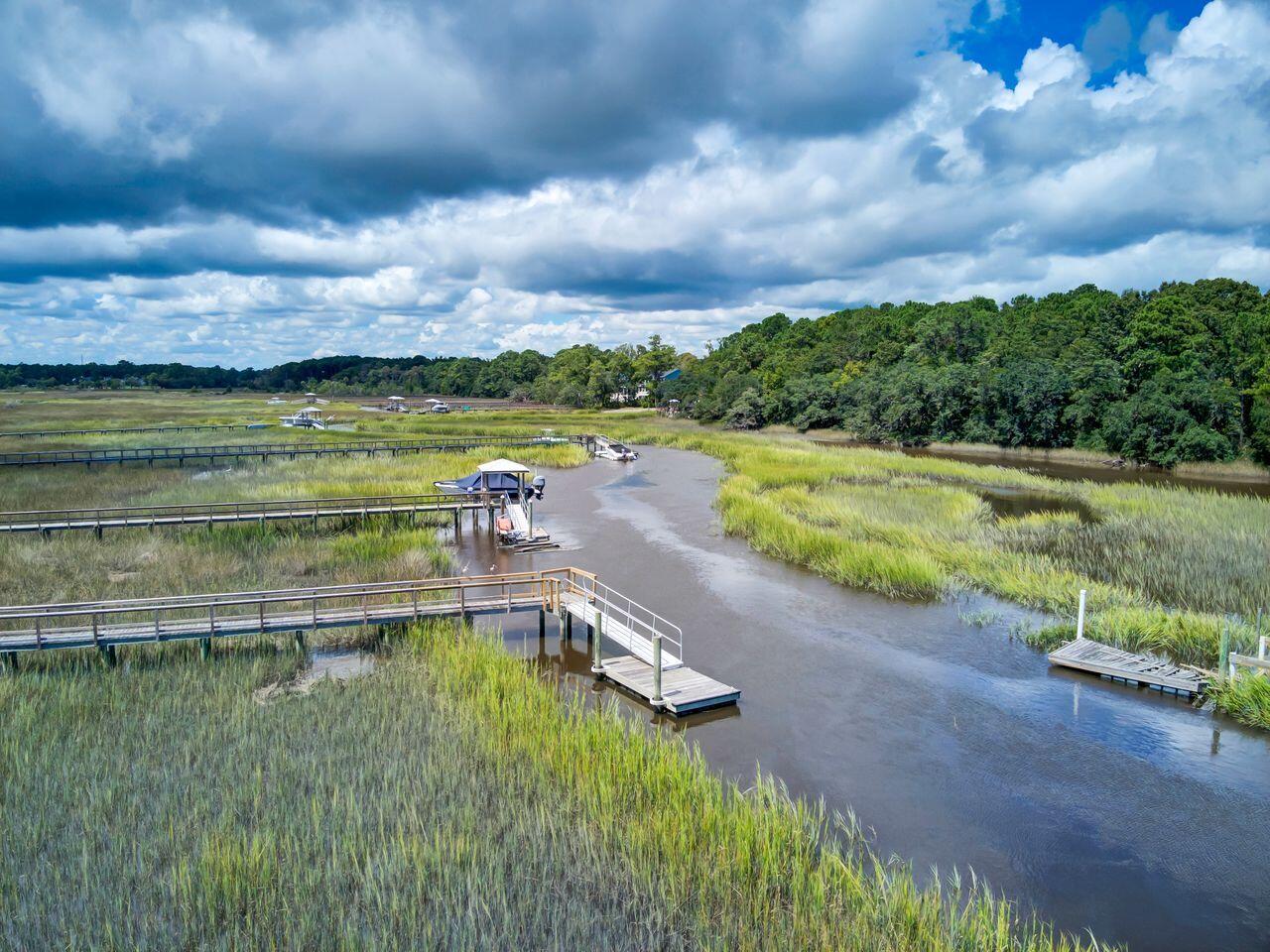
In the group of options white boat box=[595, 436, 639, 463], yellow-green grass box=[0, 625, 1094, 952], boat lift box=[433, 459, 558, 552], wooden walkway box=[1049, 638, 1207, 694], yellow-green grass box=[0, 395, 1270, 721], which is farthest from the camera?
white boat box=[595, 436, 639, 463]

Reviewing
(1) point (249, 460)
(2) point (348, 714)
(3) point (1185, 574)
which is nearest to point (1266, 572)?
(3) point (1185, 574)

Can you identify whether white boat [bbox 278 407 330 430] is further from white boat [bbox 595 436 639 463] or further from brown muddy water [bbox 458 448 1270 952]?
brown muddy water [bbox 458 448 1270 952]

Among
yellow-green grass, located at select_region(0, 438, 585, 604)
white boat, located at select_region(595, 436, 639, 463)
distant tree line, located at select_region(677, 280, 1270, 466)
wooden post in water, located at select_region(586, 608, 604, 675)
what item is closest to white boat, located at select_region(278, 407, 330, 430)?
white boat, located at select_region(595, 436, 639, 463)

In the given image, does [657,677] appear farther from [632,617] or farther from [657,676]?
[632,617]

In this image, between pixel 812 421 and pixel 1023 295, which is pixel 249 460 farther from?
pixel 1023 295

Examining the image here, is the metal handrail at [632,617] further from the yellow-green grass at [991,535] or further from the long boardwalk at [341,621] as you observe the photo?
the yellow-green grass at [991,535]

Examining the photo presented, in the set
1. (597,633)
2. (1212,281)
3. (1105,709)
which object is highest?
(1212,281)

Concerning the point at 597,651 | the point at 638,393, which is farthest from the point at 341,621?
the point at 638,393
